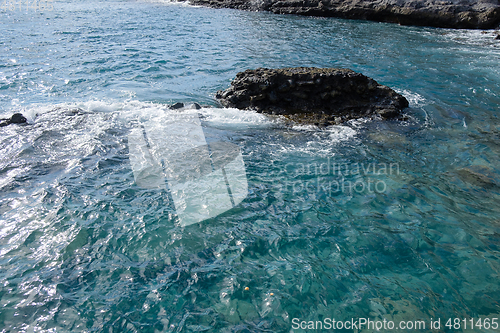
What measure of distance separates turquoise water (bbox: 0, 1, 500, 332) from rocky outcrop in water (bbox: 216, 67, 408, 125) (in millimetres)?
584

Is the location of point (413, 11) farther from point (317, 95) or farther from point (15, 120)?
point (15, 120)

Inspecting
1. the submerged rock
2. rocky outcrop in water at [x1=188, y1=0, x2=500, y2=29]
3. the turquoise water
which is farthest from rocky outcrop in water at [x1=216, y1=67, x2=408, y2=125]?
rocky outcrop in water at [x1=188, y1=0, x2=500, y2=29]

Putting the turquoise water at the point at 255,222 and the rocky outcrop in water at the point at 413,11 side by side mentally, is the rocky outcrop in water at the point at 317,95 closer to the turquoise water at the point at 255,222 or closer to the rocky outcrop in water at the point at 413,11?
the turquoise water at the point at 255,222

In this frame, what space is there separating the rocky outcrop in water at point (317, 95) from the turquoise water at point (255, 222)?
584mm

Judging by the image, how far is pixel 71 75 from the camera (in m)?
11.1

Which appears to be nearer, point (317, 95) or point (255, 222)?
point (255, 222)

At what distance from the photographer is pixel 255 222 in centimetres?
456

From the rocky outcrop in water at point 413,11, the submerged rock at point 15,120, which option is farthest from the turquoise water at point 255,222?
the rocky outcrop in water at point 413,11

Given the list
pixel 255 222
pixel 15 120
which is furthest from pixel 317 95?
pixel 15 120

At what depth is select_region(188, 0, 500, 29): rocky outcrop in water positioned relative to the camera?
65.0ft

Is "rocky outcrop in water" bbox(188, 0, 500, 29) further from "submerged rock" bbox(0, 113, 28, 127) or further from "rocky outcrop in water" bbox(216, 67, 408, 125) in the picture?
"submerged rock" bbox(0, 113, 28, 127)

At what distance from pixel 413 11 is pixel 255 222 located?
23312 mm

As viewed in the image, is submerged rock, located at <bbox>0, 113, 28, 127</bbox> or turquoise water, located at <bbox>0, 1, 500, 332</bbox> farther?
submerged rock, located at <bbox>0, 113, 28, 127</bbox>

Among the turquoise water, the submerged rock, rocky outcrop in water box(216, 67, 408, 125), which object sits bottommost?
the turquoise water
